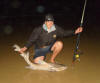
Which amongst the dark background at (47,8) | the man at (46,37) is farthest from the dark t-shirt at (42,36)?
the dark background at (47,8)

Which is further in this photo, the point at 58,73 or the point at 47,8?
the point at 47,8

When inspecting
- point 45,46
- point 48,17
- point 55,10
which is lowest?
point 55,10

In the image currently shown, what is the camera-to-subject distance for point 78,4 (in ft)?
54.4

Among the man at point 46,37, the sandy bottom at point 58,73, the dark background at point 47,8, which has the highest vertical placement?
the man at point 46,37

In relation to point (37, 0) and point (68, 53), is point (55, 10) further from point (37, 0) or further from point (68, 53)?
point (68, 53)

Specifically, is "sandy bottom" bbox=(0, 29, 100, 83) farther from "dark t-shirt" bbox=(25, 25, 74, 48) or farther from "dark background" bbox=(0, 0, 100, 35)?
"dark background" bbox=(0, 0, 100, 35)

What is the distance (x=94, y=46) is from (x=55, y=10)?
34.5ft

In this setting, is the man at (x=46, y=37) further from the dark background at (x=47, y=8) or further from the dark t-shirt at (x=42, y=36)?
the dark background at (x=47, y=8)

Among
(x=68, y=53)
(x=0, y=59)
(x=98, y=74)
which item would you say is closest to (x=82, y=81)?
(x=98, y=74)

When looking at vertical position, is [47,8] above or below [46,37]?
below

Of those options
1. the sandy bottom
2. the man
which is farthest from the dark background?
the man

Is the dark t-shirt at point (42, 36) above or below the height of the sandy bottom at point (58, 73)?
above

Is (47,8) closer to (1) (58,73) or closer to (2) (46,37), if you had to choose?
(2) (46,37)

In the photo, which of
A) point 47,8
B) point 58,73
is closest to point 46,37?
point 58,73
